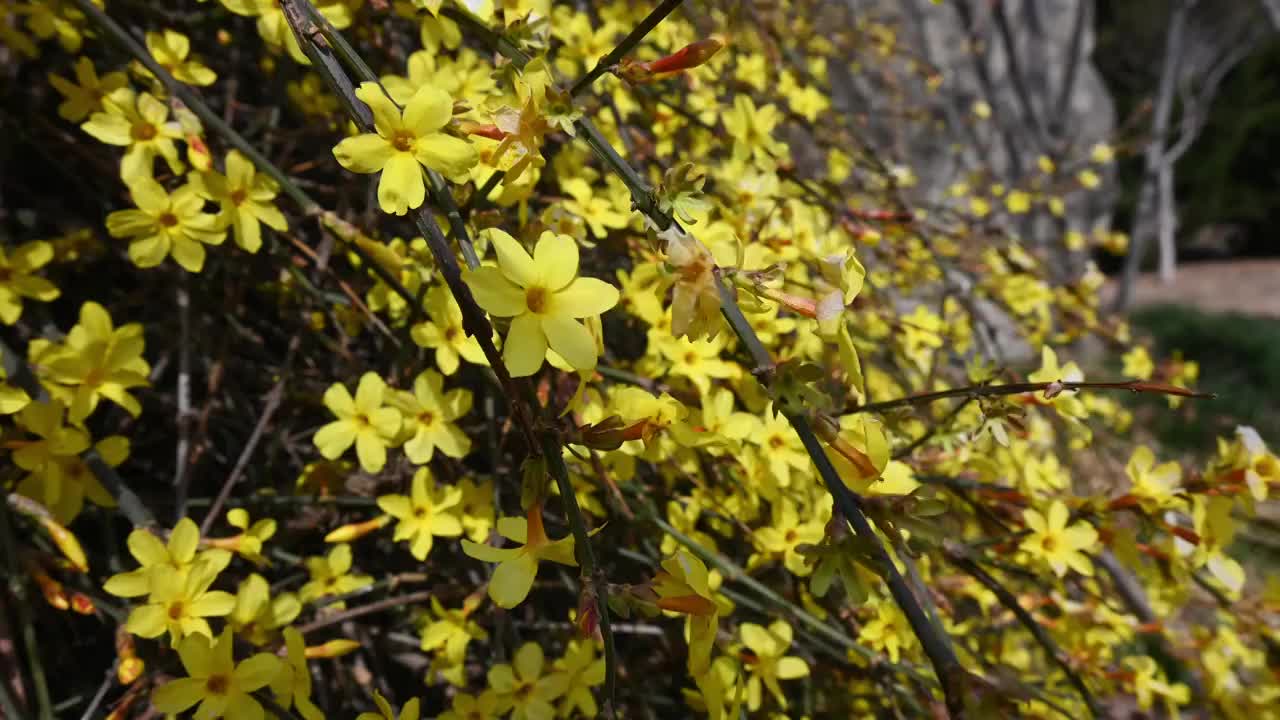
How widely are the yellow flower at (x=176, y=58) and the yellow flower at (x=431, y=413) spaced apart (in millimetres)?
508

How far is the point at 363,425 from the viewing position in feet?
3.18

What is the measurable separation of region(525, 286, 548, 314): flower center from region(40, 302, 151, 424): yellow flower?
59 centimetres

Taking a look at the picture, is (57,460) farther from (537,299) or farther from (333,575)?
(537,299)

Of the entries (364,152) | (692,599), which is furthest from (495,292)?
(692,599)

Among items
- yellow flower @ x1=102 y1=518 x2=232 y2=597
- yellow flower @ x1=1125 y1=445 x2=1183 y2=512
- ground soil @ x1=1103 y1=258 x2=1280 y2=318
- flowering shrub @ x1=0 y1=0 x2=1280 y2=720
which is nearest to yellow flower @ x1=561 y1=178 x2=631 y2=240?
flowering shrub @ x1=0 y1=0 x2=1280 y2=720

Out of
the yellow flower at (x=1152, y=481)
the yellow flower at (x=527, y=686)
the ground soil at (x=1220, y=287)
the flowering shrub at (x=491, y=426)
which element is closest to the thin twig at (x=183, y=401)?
the flowering shrub at (x=491, y=426)

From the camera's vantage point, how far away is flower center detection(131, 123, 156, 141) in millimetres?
964

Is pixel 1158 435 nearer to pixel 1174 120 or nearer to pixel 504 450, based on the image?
pixel 504 450

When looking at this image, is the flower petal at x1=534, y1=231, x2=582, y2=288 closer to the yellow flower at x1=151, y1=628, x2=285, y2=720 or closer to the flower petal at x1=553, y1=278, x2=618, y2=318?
the flower petal at x1=553, y1=278, x2=618, y2=318

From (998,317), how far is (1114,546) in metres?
4.18

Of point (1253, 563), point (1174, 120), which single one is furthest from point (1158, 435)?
point (1174, 120)

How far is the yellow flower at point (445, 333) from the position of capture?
880 mm

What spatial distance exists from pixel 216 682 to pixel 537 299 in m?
0.50

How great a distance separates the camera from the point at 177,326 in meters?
1.21
